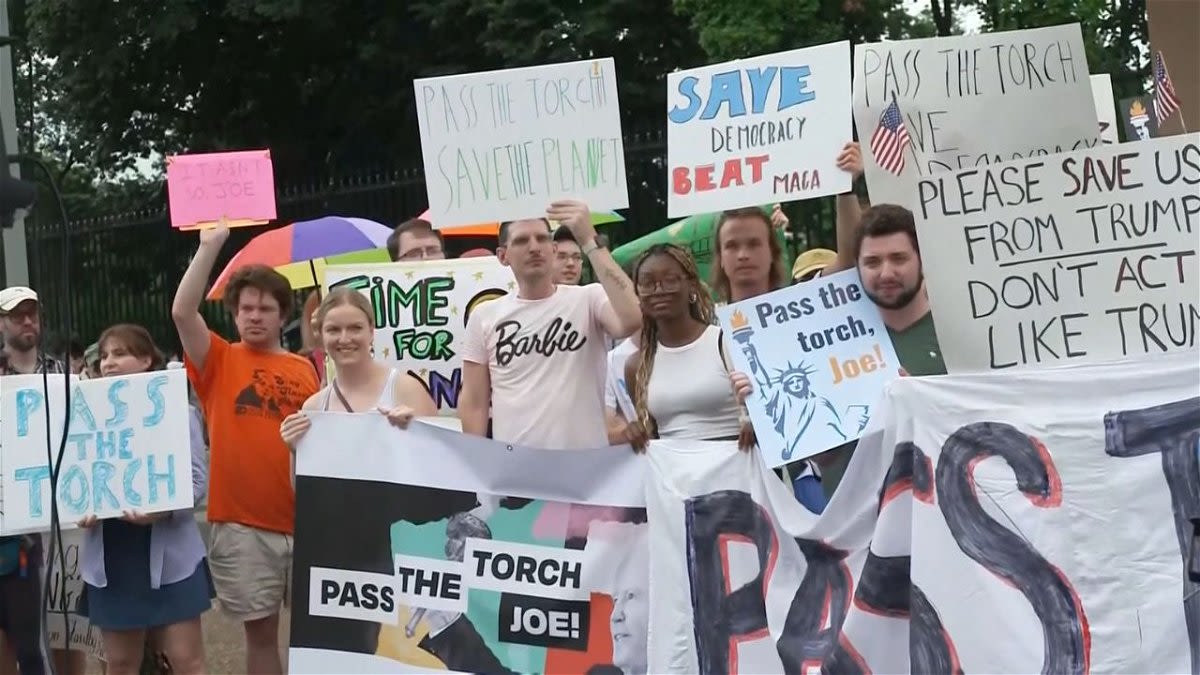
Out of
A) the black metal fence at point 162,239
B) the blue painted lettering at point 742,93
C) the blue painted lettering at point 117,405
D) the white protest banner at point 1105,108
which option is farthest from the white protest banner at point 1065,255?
the black metal fence at point 162,239

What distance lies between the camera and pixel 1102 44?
1859 cm

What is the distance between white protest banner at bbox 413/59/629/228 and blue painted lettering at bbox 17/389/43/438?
1748 mm

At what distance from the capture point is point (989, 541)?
4.62 m

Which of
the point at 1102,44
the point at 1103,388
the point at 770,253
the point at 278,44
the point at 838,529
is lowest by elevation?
the point at 838,529

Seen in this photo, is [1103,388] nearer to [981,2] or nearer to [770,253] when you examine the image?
[770,253]

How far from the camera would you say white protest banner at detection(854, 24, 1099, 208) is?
17.7 feet

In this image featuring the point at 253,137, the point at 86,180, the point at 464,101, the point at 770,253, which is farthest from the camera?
the point at 86,180

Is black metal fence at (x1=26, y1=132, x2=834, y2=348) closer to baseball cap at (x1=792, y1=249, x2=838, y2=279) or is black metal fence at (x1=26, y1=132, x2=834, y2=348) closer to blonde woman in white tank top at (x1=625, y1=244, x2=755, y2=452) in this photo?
baseball cap at (x1=792, y1=249, x2=838, y2=279)

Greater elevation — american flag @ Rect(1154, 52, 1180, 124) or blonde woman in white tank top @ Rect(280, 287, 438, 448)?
american flag @ Rect(1154, 52, 1180, 124)

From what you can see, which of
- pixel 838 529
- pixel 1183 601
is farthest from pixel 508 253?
pixel 1183 601

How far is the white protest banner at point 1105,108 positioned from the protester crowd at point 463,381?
1546 mm

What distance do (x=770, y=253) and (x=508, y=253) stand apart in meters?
0.94

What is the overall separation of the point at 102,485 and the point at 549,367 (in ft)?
5.96

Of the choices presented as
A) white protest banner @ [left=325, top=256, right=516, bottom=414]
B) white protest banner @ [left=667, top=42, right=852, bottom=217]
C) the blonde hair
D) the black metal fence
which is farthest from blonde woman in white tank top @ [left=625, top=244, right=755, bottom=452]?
the black metal fence
